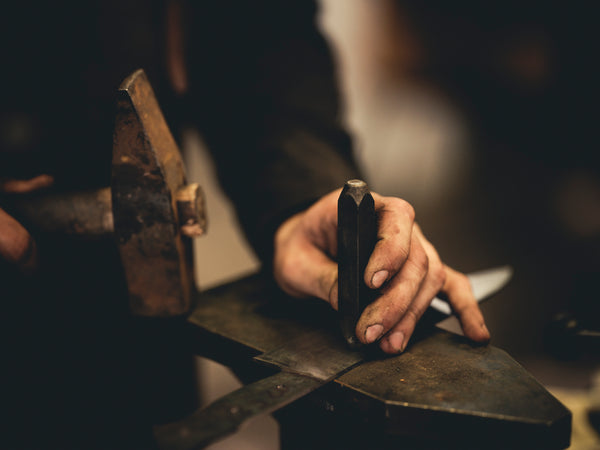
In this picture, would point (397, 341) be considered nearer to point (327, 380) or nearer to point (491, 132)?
point (327, 380)

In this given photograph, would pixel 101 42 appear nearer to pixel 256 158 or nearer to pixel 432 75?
pixel 256 158

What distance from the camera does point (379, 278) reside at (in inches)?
28.6

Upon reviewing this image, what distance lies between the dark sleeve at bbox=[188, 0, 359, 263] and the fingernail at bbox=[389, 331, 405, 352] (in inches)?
17.4

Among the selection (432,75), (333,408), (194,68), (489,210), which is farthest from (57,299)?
(432,75)

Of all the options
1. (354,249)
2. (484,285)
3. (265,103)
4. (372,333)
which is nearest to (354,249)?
(354,249)

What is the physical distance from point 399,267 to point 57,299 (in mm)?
743

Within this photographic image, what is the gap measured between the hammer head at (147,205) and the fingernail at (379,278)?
34 centimetres

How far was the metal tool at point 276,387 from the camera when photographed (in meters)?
0.55

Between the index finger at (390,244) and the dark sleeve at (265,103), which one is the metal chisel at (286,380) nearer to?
the index finger at (390,244)

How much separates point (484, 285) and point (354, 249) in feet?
1.46

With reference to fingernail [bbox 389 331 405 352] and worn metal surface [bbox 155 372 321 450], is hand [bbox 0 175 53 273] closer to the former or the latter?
worn metal surface [bbox 155 372 321 450]

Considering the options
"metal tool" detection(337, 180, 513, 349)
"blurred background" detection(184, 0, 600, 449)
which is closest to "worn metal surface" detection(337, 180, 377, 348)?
"metal tool" detection(337, 180, 513, 349)

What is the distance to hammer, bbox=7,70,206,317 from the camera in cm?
78

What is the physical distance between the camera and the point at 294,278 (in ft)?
3.12
